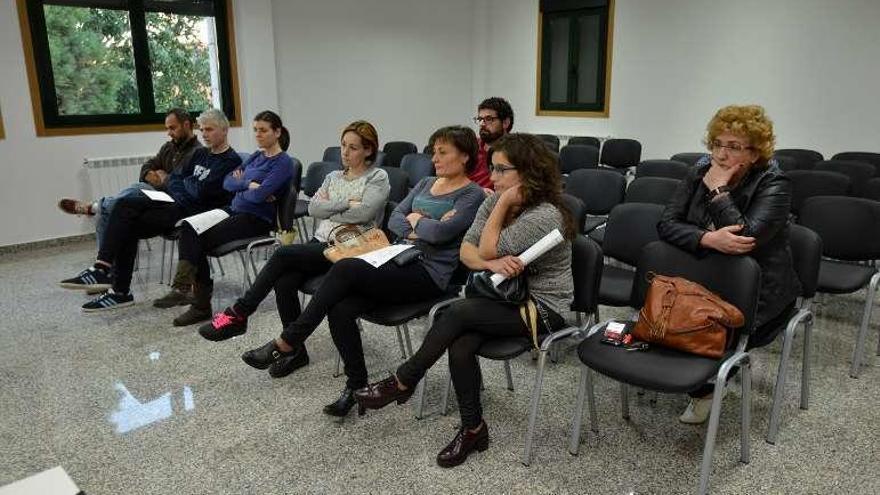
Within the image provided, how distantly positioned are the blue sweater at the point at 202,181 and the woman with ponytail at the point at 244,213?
13 centimetres

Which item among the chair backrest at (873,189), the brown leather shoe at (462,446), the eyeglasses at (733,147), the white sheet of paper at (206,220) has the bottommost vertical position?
the brown leather shoe at (462,446)

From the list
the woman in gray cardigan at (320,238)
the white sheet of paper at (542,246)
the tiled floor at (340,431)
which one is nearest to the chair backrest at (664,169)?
the tiled floor at (340,431)

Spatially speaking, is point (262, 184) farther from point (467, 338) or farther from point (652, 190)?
point (652, 190)

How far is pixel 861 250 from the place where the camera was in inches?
123

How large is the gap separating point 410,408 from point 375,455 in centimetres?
38

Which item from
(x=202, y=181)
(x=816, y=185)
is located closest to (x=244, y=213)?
(x=202, y=181)

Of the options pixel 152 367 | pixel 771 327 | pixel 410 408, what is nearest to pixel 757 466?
pixel 771 327

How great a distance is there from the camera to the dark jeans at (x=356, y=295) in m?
2.50

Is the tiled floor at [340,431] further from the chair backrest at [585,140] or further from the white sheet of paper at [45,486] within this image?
the chair backrest at [585,140]

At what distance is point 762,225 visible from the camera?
2.21 m

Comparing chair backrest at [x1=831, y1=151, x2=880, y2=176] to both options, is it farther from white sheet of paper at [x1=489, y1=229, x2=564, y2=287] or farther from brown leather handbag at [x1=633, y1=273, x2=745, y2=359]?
white sheet of paper at [x1=489, y1=229, x2=564, y2=287]

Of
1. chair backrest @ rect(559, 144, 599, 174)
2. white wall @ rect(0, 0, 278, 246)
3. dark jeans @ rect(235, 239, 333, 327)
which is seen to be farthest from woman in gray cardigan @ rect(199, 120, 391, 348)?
white wall @ rect(0, 0, 278, 246)

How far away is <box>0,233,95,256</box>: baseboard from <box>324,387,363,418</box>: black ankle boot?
4.50 m

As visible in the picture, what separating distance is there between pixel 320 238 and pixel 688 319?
1.87 metres
